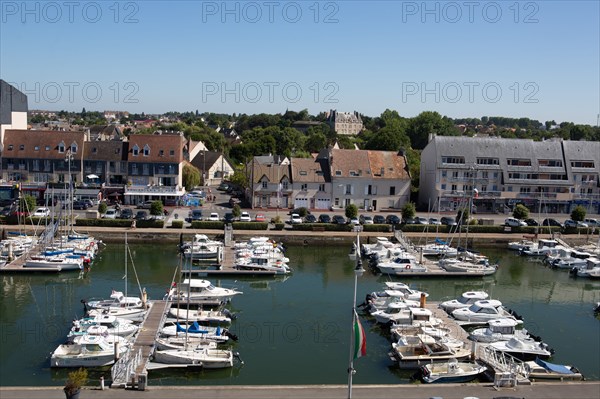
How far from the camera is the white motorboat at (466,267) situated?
143ft

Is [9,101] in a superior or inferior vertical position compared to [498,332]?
superior

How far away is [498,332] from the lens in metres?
30.2

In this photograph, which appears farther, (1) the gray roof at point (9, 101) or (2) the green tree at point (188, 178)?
(2) the green tree at point (188, 178)

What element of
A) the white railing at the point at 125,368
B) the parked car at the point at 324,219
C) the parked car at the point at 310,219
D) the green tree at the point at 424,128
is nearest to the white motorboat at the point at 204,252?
the parked car at the point at 310,219

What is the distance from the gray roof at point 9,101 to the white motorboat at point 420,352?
170 feet

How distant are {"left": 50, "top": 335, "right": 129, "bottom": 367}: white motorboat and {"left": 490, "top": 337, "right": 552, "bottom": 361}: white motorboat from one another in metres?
16.0

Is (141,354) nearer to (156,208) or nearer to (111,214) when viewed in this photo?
(156,208)

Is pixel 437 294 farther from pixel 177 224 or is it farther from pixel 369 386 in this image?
pixel 177 224

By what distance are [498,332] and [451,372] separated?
20.2 ft

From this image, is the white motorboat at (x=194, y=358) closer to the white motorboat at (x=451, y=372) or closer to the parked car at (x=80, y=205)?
the white motorboat at (x=451, y=372)

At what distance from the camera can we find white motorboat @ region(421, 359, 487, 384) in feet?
81.6

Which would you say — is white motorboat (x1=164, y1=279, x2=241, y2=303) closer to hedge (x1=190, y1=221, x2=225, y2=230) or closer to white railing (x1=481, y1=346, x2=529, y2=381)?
white railing (x1=481, y1=346, x2=529, y2=381)

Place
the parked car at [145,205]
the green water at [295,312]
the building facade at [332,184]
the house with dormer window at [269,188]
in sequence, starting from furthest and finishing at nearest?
the building facade at [332,184], the house with dormer window at [269,188], the parked car at [145,205], the green water at [295,312]

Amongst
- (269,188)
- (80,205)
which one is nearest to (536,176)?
(269,188)
